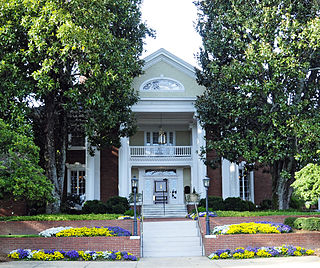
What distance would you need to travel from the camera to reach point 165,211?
23969 mm

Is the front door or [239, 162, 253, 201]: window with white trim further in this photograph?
[239, 162, 253, 201]: window with white trim

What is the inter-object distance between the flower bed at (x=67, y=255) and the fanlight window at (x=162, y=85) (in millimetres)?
13625

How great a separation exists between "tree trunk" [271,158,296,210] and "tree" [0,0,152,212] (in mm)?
8579

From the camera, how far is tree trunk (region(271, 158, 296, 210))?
1978 cm

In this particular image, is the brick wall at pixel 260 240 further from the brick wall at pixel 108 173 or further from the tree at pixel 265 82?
the brick wall at pixel 108 173

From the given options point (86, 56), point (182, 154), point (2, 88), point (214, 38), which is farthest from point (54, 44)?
point (182, 154)

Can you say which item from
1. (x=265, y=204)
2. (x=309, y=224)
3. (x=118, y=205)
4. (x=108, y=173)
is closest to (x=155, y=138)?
(x=108, y=173)

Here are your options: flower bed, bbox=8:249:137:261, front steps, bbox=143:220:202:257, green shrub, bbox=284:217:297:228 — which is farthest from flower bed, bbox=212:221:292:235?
flower bed, bbox=8:249:137:261

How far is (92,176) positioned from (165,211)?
507 cm

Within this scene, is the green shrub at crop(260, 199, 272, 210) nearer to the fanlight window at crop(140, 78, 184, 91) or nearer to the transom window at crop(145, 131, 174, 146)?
the transom window at crop(145, 131, 174, 146)

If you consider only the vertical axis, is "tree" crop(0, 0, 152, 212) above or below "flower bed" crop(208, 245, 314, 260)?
above

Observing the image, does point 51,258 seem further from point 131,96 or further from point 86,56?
point 131,96

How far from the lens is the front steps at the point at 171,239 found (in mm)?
14906

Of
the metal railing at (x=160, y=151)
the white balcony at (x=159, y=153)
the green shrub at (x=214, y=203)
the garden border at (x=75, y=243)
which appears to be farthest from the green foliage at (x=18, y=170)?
the metal railing at (x=160, y=151)
